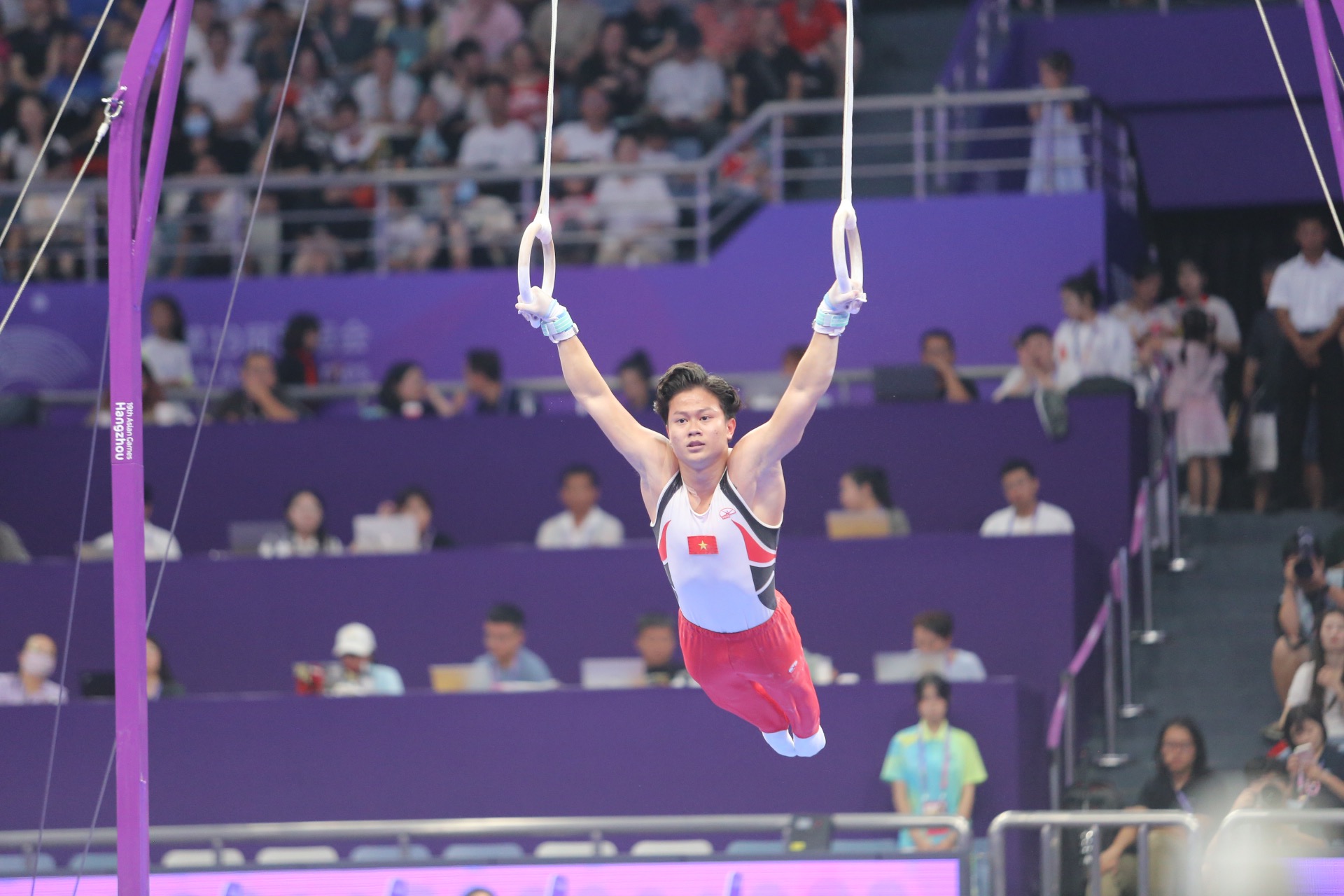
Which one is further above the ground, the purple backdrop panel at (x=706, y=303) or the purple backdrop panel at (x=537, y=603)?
the purple backdrop panel at (x=706, y=303)

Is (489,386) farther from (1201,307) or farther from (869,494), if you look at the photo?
(1201,307)

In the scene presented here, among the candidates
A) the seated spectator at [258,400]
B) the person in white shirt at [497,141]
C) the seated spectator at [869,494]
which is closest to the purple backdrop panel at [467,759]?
the seated spectator at [869,494]

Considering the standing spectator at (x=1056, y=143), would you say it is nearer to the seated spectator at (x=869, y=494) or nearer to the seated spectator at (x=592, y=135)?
the seated spectator at (x=592, y=135)

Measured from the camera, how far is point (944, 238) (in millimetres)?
11648

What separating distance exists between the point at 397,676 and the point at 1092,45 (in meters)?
7.44

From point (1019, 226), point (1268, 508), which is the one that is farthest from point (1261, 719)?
point (1019, 226)

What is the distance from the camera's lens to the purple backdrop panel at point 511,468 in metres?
9.65

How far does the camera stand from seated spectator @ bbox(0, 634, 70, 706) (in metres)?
9.09

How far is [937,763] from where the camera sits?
800 centimetres

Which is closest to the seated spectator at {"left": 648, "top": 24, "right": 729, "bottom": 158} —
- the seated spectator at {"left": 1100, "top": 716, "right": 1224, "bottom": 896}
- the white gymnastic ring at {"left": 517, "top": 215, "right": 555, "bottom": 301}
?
the seated spectator at {"left": 1100, "top": 716, "right": 1224, "bottom": 896}

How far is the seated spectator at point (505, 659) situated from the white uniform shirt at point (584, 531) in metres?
0.92

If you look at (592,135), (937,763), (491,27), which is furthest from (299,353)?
(937,763)

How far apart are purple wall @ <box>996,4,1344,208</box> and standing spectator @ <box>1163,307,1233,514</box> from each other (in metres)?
3.38

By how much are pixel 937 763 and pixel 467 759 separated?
2160mm
